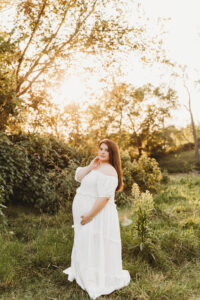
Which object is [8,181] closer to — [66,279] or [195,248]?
[66,279]

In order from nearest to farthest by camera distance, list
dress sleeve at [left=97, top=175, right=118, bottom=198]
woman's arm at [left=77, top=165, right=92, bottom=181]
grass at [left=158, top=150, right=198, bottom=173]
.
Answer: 1. dress sleeve at [left=97, top=175, right=118, bottom=198]
2. woman's arm at [left=77, top=165, right=92, bottom=181]
3. grass at [left=158, top=150, right=198, bottom=173]

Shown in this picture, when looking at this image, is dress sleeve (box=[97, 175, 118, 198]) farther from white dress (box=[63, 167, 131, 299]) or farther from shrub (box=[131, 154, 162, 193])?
shrub (box=[131, 154, 162, 193])

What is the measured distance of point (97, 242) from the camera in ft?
12.3

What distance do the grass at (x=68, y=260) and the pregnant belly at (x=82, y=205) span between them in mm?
1016

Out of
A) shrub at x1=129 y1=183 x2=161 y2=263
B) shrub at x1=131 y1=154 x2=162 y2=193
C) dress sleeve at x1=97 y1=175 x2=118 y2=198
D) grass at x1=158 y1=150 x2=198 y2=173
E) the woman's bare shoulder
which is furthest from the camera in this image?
grass at x1=158 y1=150 x2=198 y2=173

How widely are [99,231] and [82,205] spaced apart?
412 mm

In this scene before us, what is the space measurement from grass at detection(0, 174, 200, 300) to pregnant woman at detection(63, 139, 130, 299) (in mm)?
186

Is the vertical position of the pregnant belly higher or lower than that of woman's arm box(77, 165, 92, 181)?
lower

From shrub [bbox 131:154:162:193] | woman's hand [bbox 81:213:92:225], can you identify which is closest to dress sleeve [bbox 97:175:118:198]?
woman's hand [bbox 81:213:92:225]

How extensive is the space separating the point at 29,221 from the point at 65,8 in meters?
5.34

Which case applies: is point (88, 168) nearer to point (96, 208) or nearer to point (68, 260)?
point (96, 208)

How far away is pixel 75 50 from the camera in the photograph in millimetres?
7750

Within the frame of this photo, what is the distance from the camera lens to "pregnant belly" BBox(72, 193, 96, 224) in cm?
380

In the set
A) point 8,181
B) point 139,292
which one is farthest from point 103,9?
point 139,292
